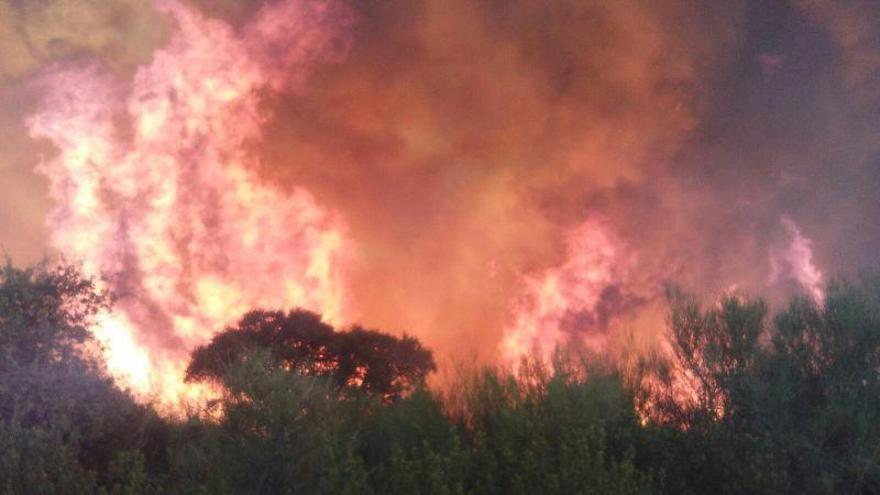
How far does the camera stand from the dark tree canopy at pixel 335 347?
96.3 feet

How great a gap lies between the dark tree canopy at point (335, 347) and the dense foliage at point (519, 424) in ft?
53.2

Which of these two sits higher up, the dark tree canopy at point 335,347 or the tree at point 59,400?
the dark tree canopy at point 335,347

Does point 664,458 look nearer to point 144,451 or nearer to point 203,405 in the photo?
point 203,405

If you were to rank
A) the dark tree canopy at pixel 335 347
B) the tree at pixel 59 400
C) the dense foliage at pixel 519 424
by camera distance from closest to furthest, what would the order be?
the dense foliage at pixel 519 424, the tree at pixel 59 400, the dark tree canopy at pixel 335 347

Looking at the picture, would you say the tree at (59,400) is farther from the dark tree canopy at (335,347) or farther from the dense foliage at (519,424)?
the dark tree canopy at (335,347)

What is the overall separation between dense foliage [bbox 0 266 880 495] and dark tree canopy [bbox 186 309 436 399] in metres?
16.2

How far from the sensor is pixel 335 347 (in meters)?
30.5

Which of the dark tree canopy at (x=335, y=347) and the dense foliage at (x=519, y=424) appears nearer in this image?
the dense foliage at (x=519, y=424)

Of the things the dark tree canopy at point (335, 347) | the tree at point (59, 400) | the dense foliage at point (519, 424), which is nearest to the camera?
the dense foliage at point (519, 424)

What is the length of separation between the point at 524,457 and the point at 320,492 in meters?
2.28

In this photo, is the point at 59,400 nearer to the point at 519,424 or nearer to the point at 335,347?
the point at 519,424

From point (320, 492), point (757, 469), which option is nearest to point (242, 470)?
point (320, 492)

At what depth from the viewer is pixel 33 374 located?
1164 cm

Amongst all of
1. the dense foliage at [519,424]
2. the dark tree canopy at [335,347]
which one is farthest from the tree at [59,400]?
Answer: the dark tree canopy at [335,347]
